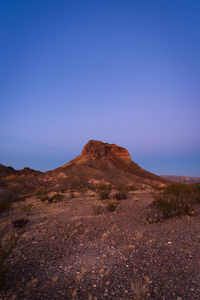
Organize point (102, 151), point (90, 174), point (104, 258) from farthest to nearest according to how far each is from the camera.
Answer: point (102, 151) → point (90, 174) → point (104, 258)

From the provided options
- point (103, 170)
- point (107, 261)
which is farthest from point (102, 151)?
point (107, 261)

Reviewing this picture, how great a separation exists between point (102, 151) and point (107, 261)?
4683 centimetres

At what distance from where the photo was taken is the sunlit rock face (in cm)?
5060

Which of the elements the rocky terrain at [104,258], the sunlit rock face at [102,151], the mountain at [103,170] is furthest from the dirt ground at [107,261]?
the sunlit rock face at [102,151]

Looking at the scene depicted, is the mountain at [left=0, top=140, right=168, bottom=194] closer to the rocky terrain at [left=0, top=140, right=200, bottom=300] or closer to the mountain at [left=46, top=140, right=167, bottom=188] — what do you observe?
the mountain at [left=46, top=140, right=167, bottom=188]

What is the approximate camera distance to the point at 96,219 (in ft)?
31.2

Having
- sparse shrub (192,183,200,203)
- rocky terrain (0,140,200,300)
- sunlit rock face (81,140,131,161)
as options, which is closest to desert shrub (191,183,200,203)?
sparse shrub (192,183,200,203)

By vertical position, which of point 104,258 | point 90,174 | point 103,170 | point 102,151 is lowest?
point 104,258

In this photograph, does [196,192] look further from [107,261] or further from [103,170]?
[103,170]

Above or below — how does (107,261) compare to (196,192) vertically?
below

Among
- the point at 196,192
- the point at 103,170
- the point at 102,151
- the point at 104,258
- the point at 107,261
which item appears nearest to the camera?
the point at 107,261

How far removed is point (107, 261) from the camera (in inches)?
206

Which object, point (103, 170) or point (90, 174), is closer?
point (90, 174)

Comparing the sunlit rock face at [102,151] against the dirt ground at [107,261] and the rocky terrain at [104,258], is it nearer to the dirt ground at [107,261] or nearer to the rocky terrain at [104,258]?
the rocky terrain at [104,258]
